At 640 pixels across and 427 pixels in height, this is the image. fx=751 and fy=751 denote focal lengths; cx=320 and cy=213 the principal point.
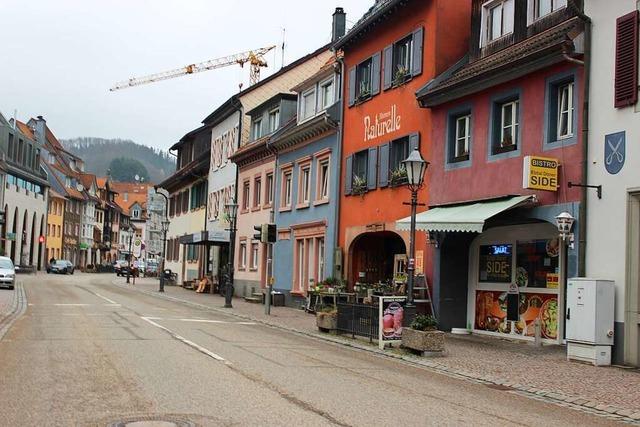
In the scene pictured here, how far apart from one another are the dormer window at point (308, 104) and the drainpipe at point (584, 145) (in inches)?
646

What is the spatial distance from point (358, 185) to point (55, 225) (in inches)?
3039

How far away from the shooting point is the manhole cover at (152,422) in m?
7.28

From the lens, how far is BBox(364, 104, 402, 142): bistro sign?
2302 cm

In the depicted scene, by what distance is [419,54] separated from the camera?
70.9 ft

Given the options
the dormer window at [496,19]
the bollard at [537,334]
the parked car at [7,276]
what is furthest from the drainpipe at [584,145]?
the parked car at [7,276]

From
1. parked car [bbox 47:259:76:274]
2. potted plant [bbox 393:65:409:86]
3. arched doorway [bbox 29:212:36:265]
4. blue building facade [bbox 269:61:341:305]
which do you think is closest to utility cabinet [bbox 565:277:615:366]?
potted plant [bbox 393:65:409:86]

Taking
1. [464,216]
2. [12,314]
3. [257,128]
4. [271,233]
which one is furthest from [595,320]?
[257,128]

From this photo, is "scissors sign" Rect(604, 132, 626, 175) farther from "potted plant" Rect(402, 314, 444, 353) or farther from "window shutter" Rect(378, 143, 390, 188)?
"window shutter" Rect(378, 143, 390, 188)

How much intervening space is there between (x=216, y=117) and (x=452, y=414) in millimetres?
38222

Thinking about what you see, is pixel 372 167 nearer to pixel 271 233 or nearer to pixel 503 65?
pixel 271 233

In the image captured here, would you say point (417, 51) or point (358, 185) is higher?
point (417, 51)

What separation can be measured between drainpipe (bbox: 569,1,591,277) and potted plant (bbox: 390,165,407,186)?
745 cm

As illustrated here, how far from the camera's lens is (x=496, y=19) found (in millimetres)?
19938

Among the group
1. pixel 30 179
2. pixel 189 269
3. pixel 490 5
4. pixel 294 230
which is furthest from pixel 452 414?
pixel 30 179
